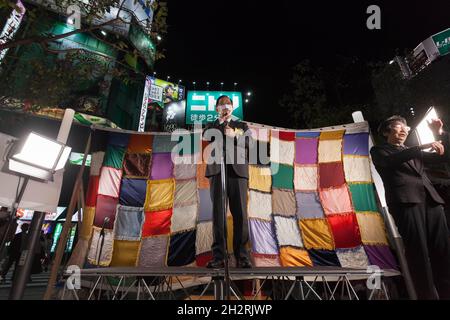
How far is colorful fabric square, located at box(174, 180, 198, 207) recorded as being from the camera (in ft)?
16.8

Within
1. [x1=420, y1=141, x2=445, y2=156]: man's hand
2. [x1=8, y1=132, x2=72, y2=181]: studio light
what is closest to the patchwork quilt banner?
[x1=8, y1=132, x2=72, y2=181]: studio light

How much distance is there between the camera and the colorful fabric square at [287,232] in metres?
4.68

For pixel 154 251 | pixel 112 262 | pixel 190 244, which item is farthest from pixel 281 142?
pixel 112 262

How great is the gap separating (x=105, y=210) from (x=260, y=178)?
119 inches

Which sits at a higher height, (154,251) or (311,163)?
(311,163)

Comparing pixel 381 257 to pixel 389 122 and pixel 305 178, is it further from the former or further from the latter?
pixel 389 122

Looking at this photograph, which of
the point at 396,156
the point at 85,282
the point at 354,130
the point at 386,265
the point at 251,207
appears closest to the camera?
the point at 396,156

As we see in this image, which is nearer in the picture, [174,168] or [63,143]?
[63,143]

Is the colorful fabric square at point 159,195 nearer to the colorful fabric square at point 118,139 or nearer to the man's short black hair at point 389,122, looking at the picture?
the colorful fabric square at point 118,139

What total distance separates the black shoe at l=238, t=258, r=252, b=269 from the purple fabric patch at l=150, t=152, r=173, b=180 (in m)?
2.60

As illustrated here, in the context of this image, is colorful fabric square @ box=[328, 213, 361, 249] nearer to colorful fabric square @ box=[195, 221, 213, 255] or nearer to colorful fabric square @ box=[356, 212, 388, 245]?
colorful fabric square @ box=[356, 212, 388, 245]

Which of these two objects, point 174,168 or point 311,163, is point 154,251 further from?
point 311,163

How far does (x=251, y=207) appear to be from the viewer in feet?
16.3

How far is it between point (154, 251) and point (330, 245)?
309cm
